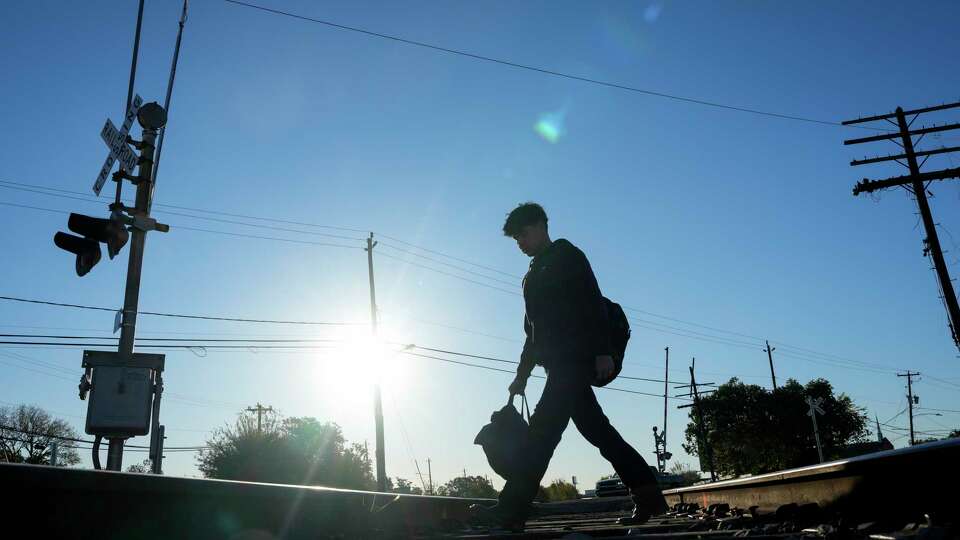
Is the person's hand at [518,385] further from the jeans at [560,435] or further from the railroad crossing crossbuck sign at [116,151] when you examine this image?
the railroad crossing crossbuck sign at [116,151]

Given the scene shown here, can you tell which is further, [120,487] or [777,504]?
[777,504]

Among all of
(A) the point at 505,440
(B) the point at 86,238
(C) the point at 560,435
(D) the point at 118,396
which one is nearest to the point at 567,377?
(C) the point at 560,435

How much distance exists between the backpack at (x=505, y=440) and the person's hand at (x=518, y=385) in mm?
89

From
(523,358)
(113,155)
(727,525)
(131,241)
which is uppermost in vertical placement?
(113,155)

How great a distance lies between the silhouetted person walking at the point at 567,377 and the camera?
4000 millimetres

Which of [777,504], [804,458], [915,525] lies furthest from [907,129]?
[804,458]

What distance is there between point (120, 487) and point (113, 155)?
6.93 meters

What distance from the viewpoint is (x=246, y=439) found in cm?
3288

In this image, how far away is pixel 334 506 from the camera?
3494mm


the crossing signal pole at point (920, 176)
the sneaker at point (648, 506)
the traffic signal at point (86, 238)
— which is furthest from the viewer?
the crossing signal pole at point (920, 176)

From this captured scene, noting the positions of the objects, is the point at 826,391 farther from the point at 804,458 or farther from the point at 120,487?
the point at 120,487

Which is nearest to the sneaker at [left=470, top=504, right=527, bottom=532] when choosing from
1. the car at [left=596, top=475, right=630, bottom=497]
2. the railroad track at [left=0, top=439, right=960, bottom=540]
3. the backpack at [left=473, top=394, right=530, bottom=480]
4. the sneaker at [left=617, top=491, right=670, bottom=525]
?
the backpack at [left=473, top=394, right=530, bottom=480]

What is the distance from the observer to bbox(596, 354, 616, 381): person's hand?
13.0 feet

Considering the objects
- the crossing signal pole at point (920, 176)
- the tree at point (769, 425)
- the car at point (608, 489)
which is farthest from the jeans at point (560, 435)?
the tree at point (769, 425)
